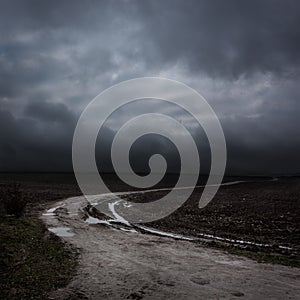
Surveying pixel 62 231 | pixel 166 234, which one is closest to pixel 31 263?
pixel 62 231

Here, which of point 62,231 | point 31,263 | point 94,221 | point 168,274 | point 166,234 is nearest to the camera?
point 168,274

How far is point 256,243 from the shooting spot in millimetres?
18375

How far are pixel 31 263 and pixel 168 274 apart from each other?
4771mm

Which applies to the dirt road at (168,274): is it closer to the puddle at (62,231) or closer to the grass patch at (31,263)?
the grass patch at (31,263)

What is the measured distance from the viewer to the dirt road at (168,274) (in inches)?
384

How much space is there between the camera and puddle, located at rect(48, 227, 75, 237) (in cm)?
1919

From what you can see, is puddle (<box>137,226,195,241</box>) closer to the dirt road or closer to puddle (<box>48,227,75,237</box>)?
the dirt road

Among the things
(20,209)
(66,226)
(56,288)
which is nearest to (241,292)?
(56,288)

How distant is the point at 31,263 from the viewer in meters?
12.6

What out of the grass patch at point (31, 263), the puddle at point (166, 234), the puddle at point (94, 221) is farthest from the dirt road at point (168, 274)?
the puddle at point (94, 221)

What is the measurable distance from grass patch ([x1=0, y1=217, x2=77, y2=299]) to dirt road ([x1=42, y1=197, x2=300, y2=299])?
511mm

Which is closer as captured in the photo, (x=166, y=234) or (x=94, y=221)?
(x=166, y=234)

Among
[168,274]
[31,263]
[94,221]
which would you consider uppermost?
[168,274]

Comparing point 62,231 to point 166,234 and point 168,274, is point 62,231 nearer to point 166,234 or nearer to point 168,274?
point 166,234
